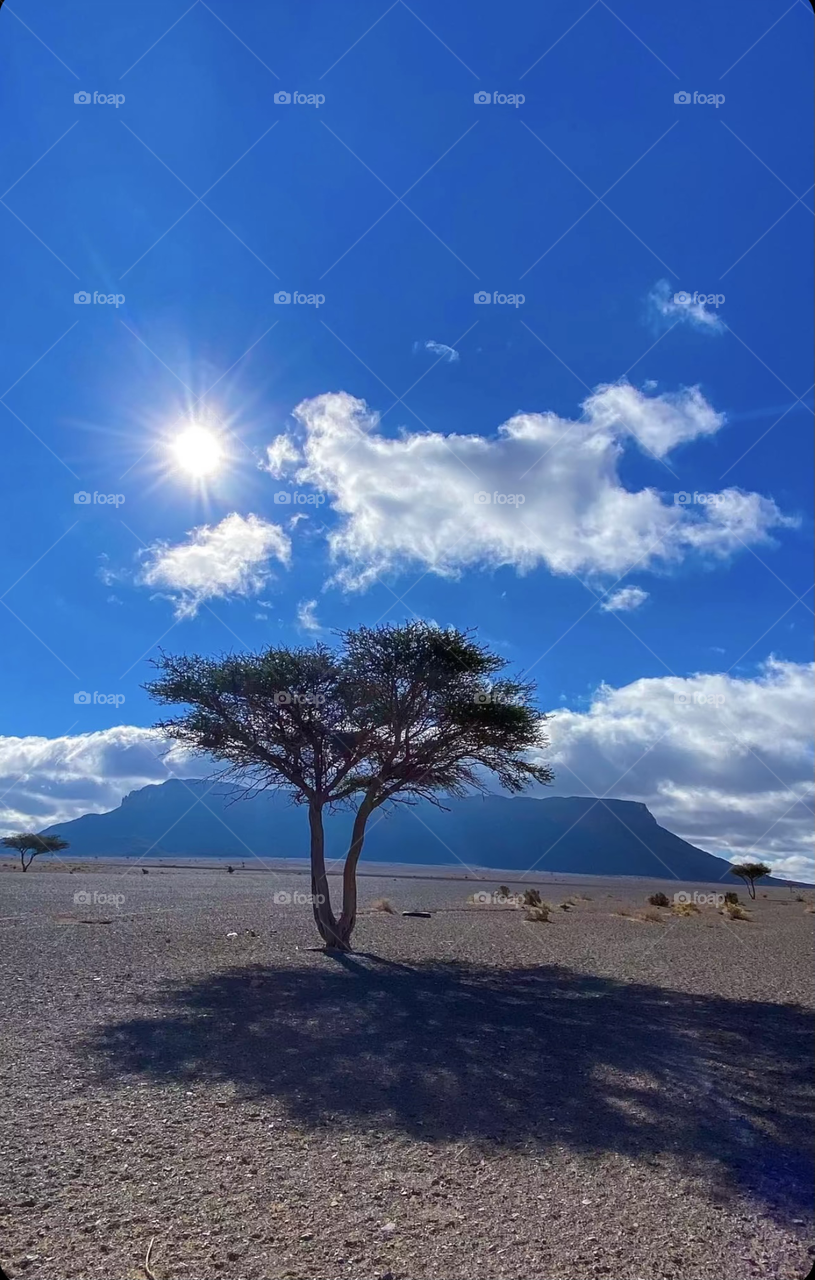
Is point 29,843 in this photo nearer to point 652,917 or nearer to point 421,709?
point 652,917

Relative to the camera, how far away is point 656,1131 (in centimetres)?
652

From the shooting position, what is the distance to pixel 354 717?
1803 centimetres

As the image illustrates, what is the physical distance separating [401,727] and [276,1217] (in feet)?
43.8

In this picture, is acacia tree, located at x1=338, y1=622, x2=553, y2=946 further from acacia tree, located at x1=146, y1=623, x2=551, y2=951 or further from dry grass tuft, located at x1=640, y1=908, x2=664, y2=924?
dry grass tuft, located at x1=640, y1=908, x2=664, y2=924

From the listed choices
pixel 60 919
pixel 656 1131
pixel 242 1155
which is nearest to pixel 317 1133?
pixel 242 1155

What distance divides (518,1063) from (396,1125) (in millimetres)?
2637

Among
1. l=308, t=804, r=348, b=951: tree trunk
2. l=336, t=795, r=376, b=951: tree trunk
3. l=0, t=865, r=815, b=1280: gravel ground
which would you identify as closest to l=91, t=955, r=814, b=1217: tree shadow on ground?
l=0, t=865, r=815, b=1280: gravel ground

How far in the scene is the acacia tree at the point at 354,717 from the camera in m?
17.5

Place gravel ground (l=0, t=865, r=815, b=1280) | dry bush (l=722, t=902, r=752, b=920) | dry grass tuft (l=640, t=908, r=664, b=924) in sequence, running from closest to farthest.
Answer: gravel ground (l=0, t=865, r=815, b=1280), dry grass tuft (l=640, t=908, r=664, b=924), dry bush (l=722, t=902, r=752, b=920)

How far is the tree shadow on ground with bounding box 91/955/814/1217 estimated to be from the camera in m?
6.35

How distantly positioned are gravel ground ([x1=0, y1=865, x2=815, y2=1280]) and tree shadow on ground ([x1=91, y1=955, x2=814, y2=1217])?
4 centimetres

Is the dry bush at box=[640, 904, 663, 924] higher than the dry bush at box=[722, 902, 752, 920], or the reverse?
the dry bush at box=[640, 904, 663, 924]

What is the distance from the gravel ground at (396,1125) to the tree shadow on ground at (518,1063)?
0.04 metres

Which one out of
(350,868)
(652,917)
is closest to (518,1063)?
(350,868)
